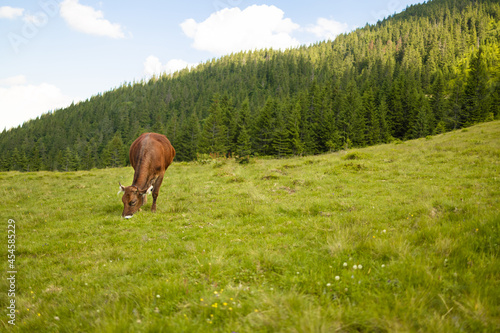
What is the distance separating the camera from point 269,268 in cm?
403

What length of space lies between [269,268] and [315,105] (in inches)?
2835

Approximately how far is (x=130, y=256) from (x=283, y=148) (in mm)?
50296

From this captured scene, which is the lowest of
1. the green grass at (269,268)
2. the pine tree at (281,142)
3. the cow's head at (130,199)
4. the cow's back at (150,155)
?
the green grass at (269,268)

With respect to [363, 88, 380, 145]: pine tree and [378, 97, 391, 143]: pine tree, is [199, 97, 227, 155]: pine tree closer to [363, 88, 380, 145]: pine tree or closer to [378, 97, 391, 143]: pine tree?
[363, 88, 380, 145]: pine tree

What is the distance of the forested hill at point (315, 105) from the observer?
58219mm

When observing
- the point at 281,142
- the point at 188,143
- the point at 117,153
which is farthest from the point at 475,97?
the point at 117,153

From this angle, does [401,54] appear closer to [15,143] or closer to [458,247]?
[458,247]

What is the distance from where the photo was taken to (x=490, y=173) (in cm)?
1089

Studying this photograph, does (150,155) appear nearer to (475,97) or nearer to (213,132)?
(213,132)

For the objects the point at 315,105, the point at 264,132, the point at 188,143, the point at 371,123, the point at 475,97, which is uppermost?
the point at 315,105

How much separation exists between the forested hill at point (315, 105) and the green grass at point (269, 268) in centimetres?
4221

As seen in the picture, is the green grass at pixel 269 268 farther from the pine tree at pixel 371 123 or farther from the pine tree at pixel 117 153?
the pine tree at pixel 117 153

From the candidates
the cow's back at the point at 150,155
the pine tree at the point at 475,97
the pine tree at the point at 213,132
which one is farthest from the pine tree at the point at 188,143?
the pine tree at the point at 475,97

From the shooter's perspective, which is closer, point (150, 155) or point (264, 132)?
point (150, 155)
